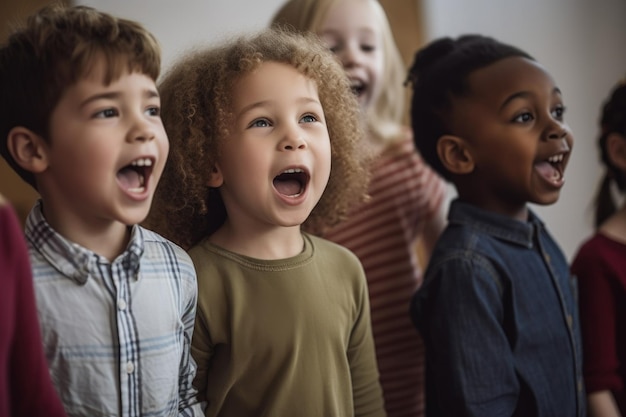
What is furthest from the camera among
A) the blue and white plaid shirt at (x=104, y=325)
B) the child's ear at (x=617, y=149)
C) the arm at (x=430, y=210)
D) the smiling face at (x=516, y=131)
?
the arm at (x=430, y=210)

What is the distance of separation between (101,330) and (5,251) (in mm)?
147

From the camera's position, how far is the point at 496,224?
110 centimetres

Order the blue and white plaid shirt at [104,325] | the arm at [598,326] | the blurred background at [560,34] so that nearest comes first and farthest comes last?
the blue and white plaid shirt at [104,325]
the arm at [598,326]
the blurred background at [560,34]

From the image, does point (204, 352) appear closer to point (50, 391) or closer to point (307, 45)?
point (50, 391)

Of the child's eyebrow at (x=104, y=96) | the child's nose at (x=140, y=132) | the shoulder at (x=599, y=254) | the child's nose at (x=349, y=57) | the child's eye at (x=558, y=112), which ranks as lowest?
the shoulder at (x=599, y=254)

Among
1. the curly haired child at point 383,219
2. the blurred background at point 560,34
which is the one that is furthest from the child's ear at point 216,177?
the blurred background at point 560,34

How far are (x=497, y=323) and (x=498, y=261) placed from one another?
0.10 m

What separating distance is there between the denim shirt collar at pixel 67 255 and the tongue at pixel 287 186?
0.21m

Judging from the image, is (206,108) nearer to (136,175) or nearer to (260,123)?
(260,123)

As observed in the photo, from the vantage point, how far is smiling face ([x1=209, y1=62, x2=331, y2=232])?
83 cm

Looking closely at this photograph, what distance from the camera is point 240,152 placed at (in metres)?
0.84

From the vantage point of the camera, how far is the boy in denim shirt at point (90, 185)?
0.68 metres

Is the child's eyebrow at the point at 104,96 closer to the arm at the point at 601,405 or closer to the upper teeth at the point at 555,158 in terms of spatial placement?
the upper teeth at the point at 555,158

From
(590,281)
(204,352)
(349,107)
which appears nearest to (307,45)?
(349,107)
